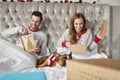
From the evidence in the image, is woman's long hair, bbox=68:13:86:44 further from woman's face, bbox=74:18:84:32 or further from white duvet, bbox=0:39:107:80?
white duvet, bbox=0:39:107:80

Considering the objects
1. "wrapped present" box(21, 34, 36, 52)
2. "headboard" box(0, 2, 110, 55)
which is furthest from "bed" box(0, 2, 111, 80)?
"wrapped present" box(21, 34, 36, 52)

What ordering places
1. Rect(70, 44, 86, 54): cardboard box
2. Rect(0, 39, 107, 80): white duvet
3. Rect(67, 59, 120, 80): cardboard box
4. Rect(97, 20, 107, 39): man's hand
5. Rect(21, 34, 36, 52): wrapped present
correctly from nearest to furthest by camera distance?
Rect(67, 59, 120, 80): cardboard box
Rect(0, 39, 107, 80): white duvet
Rect(70, 44, 86, 54): cardboard box
Rect(21, 34, 36, 52): wrapped present
Rect(97, 20, 107, 39): man's hand

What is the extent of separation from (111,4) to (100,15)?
0.88 feet

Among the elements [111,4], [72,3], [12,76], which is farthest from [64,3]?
[12,76]

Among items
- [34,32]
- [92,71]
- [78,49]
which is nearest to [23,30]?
[34,32]

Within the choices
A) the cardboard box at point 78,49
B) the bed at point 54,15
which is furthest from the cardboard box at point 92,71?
the bed at point 54,15

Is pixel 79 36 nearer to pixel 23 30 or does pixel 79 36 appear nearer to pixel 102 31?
pixel 102 31

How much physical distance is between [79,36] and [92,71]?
196cm

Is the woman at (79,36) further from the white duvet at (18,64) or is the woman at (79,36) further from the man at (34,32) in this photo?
the white duvet at (18,64)

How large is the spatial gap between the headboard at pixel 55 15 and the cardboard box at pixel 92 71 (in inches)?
79.5

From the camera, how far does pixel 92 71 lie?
0.60 m

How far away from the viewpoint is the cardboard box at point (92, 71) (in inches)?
21.4

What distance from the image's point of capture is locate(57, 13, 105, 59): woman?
254 centimetres

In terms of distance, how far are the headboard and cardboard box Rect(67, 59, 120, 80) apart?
202 centimetres
